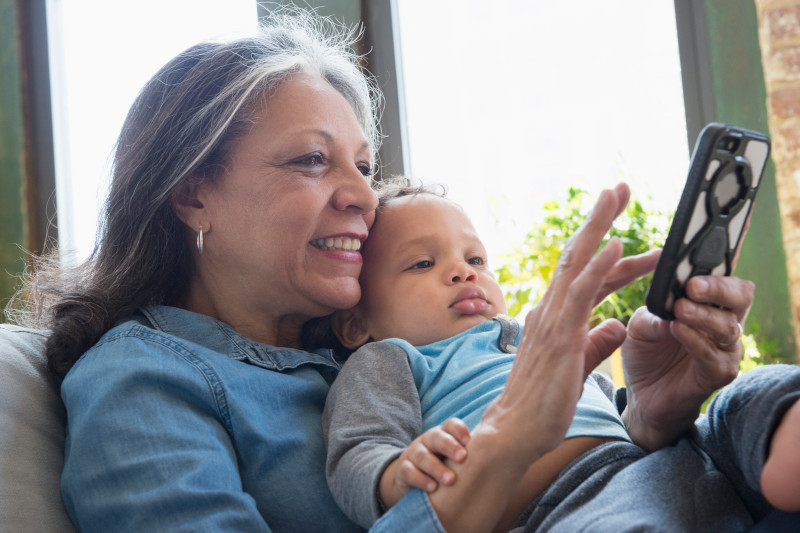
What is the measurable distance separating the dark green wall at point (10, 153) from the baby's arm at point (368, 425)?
8.94 ft

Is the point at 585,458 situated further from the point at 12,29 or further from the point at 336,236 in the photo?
the point at 12,29

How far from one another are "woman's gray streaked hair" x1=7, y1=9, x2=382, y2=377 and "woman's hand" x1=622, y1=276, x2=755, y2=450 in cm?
76

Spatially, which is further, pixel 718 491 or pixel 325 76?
pixel 325 76

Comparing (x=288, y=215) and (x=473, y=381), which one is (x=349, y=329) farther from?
(x=473, y=381)

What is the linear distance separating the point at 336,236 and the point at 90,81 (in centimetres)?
265

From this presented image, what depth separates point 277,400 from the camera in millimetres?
1153

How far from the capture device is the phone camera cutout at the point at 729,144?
2.69ft

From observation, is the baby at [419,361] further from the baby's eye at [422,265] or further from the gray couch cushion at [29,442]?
the gray couch cushion at [29,442]

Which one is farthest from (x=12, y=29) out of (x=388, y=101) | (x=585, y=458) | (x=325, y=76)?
(x=585, y=458)

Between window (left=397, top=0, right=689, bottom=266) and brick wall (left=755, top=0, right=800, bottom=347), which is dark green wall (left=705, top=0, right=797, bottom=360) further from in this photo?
window (left=397, top=0, right=689, bottom=266)

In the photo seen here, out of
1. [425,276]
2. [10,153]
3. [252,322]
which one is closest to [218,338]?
[252,322]

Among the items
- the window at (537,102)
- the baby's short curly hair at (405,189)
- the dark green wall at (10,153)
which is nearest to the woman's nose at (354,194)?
the baby's short curly hair at (405,189)

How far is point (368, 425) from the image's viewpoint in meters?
1.01

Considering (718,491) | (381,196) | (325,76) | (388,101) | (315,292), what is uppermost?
(388,101)
